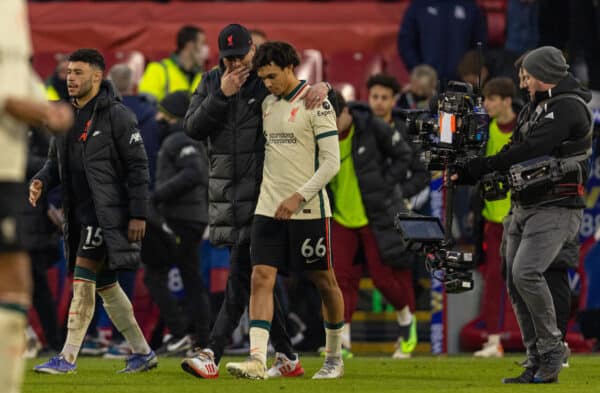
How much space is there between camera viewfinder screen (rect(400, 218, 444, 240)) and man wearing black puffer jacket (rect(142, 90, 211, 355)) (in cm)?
380

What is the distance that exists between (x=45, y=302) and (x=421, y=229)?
16.4 feet

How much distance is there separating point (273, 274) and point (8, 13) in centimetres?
429

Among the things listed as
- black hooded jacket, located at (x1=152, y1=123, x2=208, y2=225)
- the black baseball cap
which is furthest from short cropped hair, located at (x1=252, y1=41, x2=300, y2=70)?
black hooded jacket, located at (x1=152, y1=123, x2=208, y2=225)

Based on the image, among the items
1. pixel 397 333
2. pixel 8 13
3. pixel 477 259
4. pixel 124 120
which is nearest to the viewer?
pixel 8 13

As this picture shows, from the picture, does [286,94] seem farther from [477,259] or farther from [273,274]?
[477,259]

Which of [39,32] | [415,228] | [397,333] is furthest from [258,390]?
[39,32]

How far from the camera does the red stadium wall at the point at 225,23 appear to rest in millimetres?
16859

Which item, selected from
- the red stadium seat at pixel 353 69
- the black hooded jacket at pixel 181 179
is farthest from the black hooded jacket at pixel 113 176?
the red stadium seat at pixel 353 69

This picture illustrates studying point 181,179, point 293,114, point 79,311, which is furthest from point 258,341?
point 181,179

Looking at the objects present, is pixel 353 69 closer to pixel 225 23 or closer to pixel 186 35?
pixel 225 23

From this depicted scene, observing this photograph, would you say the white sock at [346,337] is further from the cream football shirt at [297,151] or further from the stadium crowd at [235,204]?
the cream football shirt at [297,151]

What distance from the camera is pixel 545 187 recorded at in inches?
389

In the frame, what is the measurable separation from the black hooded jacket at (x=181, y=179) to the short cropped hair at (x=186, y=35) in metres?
1.75

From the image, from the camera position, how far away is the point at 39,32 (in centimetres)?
1711
